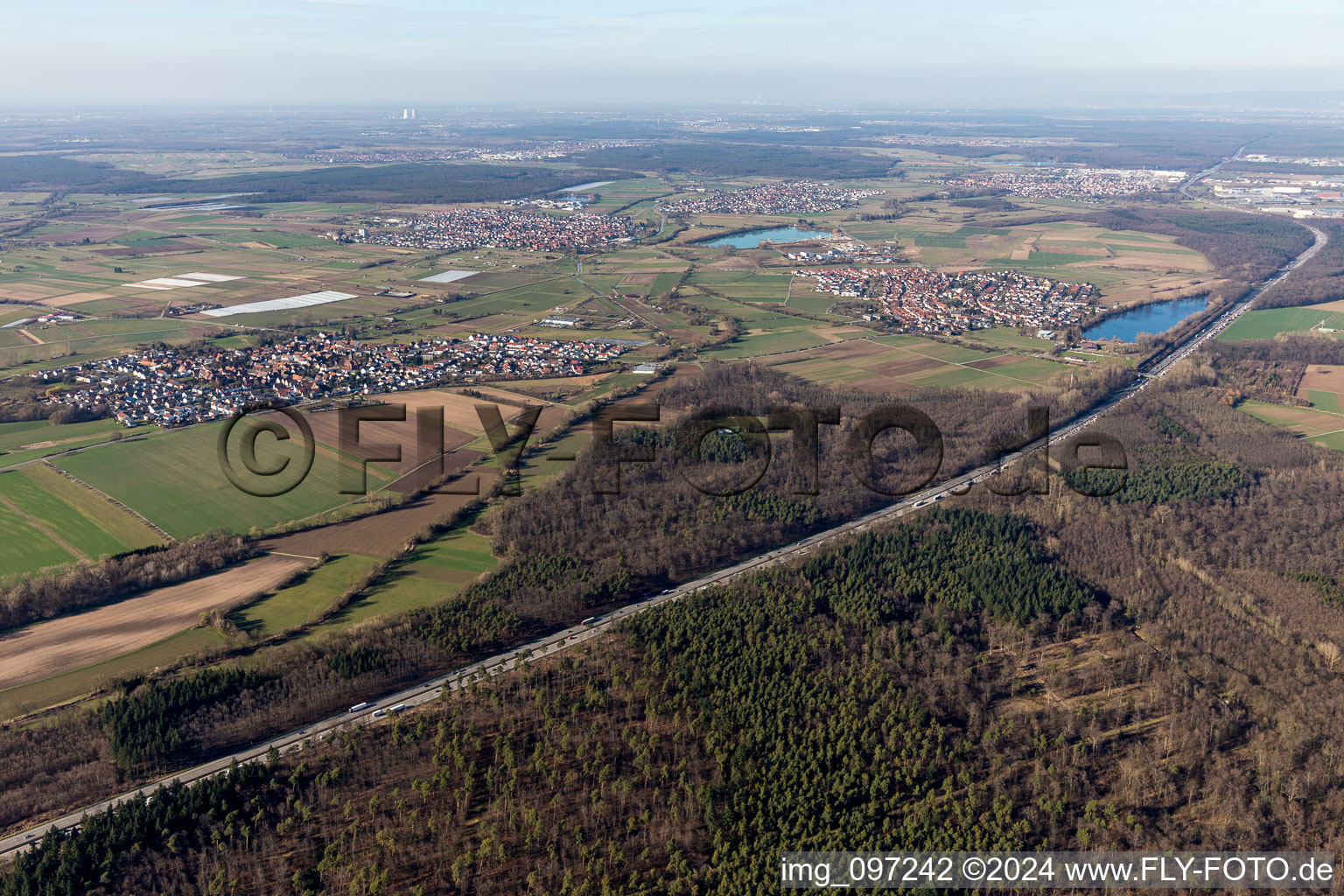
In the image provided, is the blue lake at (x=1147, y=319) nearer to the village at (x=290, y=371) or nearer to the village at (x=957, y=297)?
the village at (x=957, y=297)

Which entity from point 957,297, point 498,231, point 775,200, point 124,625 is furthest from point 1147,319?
point 775,200

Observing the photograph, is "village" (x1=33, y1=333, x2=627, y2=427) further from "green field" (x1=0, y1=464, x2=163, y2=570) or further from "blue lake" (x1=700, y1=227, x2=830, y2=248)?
"blue lake" (x1=700, y1=227, x2=830, y2=248)

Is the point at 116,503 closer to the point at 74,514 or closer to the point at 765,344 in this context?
the point at 74,514

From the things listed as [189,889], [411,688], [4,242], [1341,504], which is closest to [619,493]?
[411,688]

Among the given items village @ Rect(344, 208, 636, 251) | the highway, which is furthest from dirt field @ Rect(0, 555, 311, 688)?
village @ Rect(344, 208, 636, 251)

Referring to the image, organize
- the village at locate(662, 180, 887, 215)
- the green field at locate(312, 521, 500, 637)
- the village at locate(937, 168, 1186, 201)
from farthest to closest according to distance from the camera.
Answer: the village at locate(937, 168, 1186, 201)
the village at locate(662, 180, 887, 215)
the green field at locate(312, 521, 500, 637)
